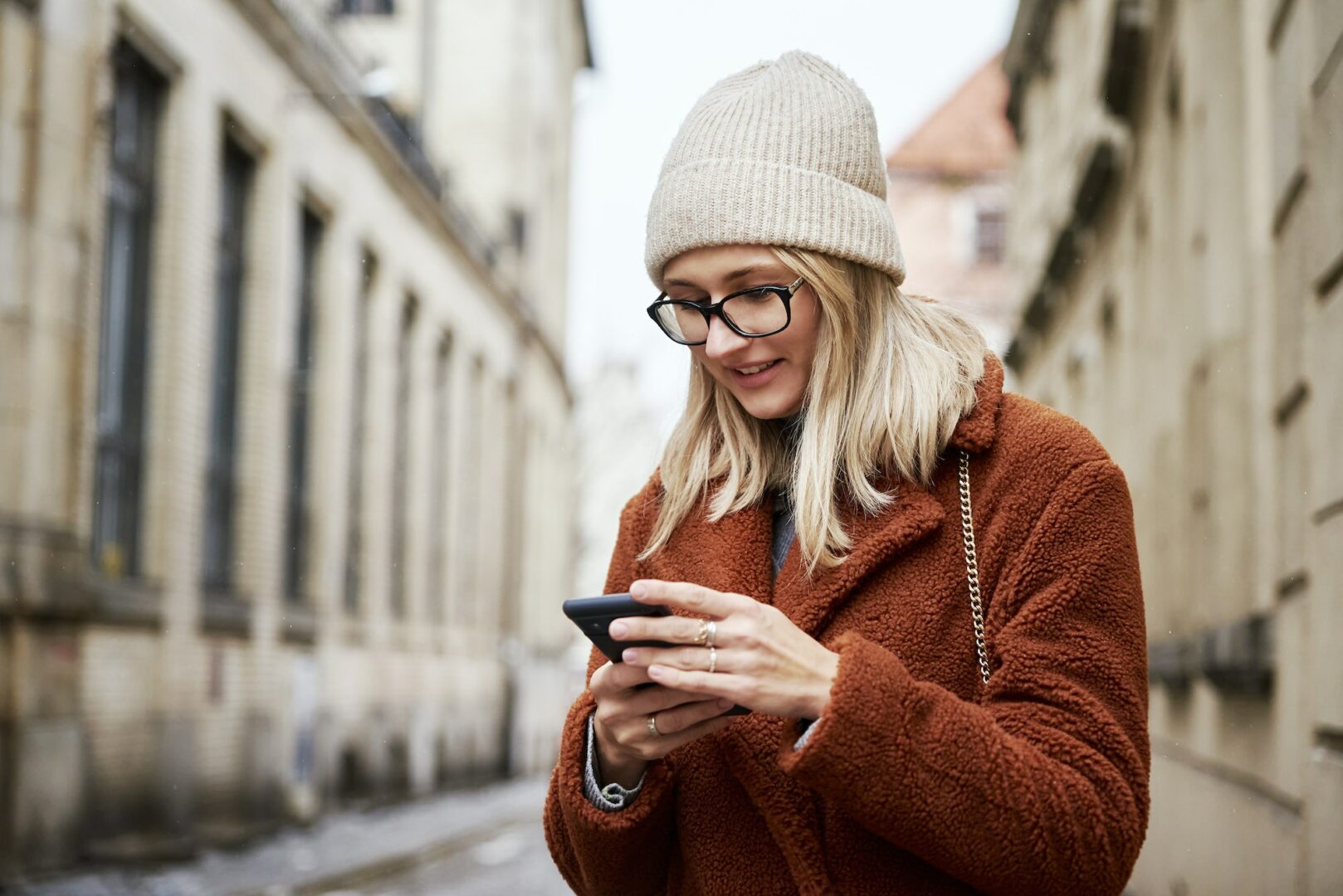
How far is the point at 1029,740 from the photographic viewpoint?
6.75 ft

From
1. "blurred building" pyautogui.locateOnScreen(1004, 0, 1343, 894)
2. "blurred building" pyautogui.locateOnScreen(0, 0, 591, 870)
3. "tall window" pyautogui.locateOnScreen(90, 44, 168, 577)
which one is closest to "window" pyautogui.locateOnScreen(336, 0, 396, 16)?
"blurred building" pyautogui.locateOnScreen(0, 0, 591, 870)

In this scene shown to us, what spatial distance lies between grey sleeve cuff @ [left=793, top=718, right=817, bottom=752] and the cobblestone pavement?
349 inches

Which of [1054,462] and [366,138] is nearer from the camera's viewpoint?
[1054,462]

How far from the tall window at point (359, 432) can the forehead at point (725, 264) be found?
18363mm

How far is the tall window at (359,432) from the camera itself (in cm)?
2066

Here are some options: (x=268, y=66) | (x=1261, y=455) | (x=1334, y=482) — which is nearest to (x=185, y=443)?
(x=268, y=66)

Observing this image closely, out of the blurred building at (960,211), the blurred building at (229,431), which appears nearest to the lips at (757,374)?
the blurred building at (229,431)

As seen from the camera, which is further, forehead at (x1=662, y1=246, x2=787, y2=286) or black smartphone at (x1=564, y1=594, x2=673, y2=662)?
forehead at (x1=662, y1=246, x2=787, y2=286)

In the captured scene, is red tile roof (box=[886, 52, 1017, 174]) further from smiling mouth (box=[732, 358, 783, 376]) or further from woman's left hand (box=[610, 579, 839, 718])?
woman's left hand (box=[610, 579, 839, 718])

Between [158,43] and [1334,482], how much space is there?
11.2 m

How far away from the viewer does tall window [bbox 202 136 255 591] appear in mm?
15688

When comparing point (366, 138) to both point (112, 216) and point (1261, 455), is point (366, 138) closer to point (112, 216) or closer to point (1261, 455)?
point (112, 216)

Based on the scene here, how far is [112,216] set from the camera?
13.2 m

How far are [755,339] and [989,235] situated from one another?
41.6 meters
